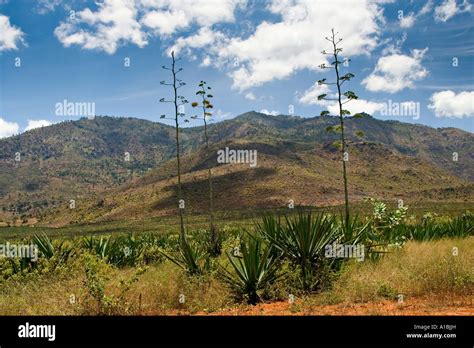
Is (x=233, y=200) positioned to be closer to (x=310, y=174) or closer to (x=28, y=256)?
(x=310, y=174)

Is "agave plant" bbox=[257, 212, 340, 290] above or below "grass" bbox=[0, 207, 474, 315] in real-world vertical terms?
above

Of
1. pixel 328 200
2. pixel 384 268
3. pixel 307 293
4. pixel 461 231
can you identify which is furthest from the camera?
pixel 328 200

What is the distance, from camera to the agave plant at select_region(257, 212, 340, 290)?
26.3 ft

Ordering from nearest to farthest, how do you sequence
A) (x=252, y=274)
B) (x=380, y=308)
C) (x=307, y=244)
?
1. (x=380, y=308)
2. (x=252, y=274)
3. (x=307, y=244)

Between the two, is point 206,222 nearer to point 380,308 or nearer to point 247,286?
point 247,286

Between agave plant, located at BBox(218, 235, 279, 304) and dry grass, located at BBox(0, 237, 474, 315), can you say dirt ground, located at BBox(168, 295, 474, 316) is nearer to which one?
dry grass, located at BBox(0, 237, 474, 315)

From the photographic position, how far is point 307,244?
26.7ft

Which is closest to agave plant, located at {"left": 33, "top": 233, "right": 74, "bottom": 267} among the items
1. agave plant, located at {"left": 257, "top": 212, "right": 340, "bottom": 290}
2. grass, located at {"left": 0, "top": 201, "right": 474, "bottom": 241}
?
agave plant, located at {"left": 257, "top": 212, "right": 340, "bottom": 290}

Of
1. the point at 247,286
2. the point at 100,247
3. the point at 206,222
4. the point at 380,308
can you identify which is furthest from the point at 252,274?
the point at 206,222

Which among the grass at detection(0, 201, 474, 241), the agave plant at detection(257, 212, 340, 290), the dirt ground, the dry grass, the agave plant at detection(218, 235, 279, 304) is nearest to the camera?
the dirt ground

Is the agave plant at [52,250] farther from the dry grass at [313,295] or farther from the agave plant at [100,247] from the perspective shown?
the dry grass at [313,295]
